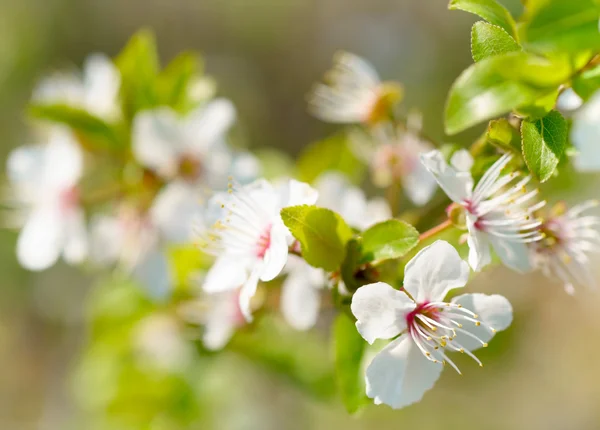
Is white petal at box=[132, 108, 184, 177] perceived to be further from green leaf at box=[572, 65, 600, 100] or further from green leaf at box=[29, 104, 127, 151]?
green leaf at box=[572, 65, 600, 100]

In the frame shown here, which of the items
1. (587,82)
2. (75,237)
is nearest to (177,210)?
(75,237)

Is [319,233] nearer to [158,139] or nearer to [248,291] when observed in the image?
[248,291]

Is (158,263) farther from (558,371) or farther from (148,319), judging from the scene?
(558,371)

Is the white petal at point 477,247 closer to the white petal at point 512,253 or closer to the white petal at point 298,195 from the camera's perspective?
the white petal at point 512,253

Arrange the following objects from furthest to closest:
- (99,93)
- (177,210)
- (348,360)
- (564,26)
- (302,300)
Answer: (99,93), (177,210), (302,300), (348,360), (564,26)

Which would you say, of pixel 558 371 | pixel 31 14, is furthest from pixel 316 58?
pixel 558 371

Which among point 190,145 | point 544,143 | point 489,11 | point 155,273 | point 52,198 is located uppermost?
point 489,11
